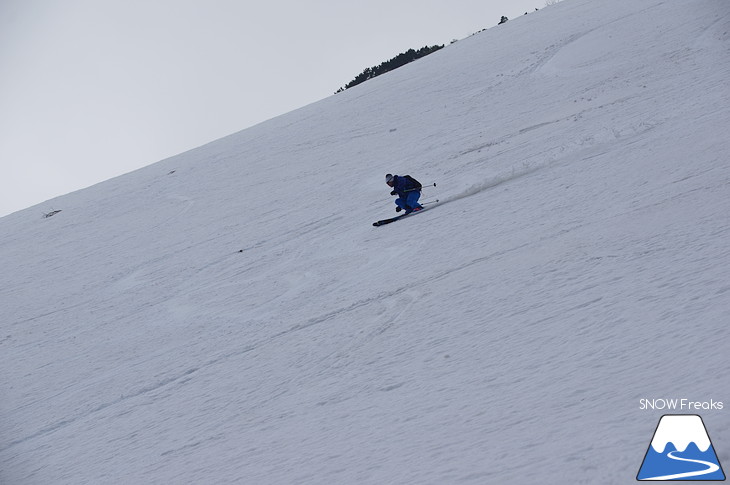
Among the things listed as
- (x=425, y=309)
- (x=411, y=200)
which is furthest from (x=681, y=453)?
(x=411, y=200)

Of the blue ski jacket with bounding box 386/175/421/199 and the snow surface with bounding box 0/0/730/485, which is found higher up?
the blue ski jacket with bounding box 386/175/421/199

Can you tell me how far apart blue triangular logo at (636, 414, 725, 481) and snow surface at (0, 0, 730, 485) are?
0.07 meters

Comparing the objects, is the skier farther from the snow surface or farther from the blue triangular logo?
the blue triangular logo

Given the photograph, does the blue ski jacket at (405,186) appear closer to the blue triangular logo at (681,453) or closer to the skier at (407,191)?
the skier at (407,191)

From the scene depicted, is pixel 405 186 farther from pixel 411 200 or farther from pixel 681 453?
pixel 681 453

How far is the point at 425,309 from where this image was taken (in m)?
6.94

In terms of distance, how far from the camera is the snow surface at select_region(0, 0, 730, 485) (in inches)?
164

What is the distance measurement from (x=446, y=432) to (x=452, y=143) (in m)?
12.2

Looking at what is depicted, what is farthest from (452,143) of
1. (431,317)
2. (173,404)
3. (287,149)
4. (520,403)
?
(520,403)

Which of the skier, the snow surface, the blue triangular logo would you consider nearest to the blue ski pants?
the skier

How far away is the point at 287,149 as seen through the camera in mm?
22203

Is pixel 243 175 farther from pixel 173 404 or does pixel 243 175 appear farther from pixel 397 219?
pixel 173 404

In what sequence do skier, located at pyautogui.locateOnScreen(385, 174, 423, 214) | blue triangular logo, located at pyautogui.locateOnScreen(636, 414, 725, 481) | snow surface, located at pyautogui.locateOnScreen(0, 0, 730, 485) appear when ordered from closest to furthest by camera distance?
1. blue triangular logo, located at pyautogui.locateOnScreen(636, 414, 725, 481)
2. snow surface, located at pyautogui.locateOnScreen(0, 0, 730, 485)
3. skier, located at pyautogui.locateOnScreen(385, 174, 423, 214)

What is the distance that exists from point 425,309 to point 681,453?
3835mm
